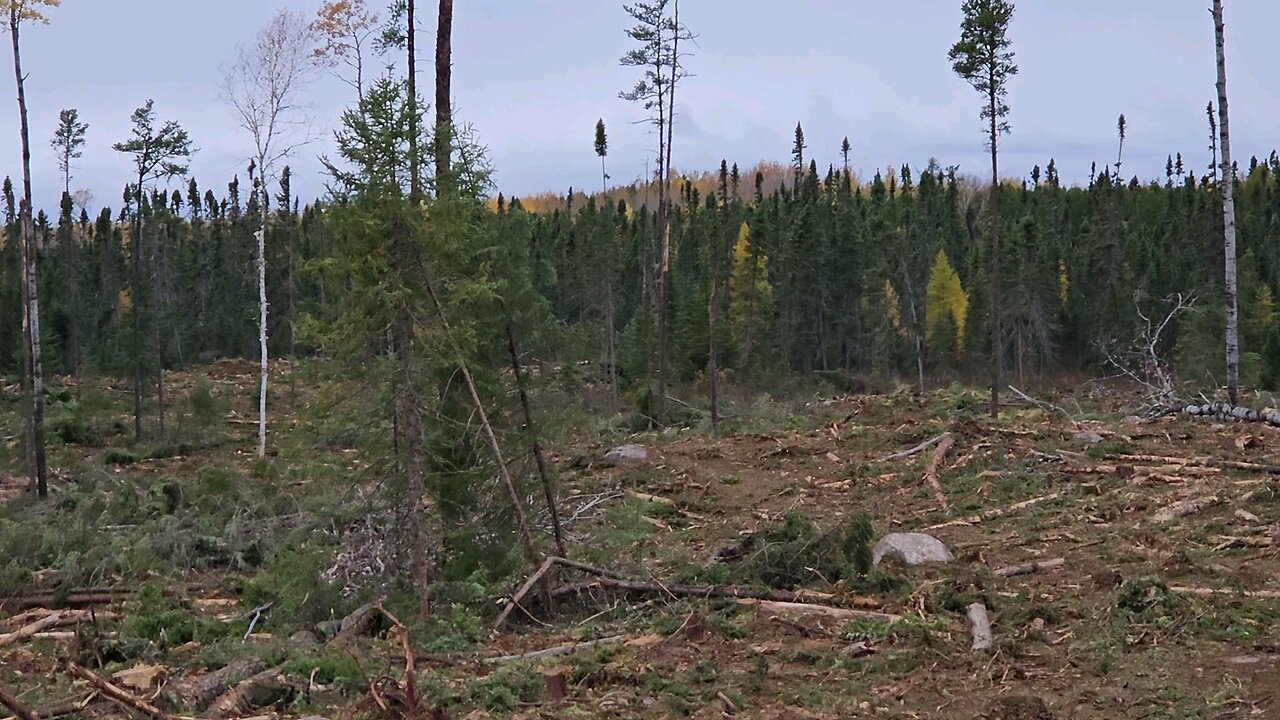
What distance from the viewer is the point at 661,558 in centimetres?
1210

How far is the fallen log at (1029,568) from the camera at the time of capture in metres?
9.65

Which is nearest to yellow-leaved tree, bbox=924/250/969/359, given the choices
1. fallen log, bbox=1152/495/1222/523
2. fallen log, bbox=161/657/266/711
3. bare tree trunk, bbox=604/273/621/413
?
bare tree trunk, bbox=604/273/621/413

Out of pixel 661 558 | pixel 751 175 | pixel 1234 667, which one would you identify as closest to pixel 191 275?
pixel 661 558

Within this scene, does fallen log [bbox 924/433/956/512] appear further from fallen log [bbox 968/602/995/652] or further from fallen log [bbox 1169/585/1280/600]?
fallen log [bbox 968/602/995/652]

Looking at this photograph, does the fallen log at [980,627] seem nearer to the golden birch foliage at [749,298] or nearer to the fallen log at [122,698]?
the fallen log at [122,698]

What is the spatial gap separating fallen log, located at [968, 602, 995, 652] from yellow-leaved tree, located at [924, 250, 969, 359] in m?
57.0

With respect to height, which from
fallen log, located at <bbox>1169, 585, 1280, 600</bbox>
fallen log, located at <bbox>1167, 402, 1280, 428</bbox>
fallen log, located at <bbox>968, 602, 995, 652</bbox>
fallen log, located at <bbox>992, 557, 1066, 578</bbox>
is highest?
fallen log, located at <bbox>1167, 402, 1280, 428</bbox>

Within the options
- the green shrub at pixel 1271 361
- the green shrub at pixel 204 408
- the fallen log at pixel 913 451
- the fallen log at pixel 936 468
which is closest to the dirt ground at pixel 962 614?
the fallen log at pixel 936 468

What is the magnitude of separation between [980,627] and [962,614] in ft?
1.66

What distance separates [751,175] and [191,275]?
358ft

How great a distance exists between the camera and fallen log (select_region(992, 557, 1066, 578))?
9.65 metres

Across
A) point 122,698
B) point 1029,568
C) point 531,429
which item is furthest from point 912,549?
point 122,698

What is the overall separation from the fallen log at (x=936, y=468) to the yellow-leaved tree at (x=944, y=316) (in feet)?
155

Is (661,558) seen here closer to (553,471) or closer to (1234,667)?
(553,471)
